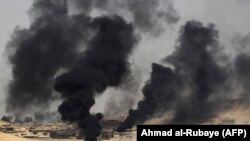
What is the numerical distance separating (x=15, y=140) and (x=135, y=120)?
67.2 m

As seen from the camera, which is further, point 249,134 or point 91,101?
point 91,101

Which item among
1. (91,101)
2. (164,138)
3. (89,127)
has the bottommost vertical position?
(164,138)

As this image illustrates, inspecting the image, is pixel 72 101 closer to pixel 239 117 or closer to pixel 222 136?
pixel 239 117

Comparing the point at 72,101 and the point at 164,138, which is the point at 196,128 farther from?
the point at 72,101

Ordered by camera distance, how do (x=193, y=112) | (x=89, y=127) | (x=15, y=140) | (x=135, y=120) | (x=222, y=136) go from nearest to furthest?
(x=222, y=136) < (x=15, y=140) < (x=89, y=127) < (x=135, y=120) < (x=193, y=112)

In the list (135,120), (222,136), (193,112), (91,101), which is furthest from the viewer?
(193,112)

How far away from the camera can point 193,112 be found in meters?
135

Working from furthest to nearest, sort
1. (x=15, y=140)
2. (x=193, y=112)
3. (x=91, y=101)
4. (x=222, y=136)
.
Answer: (x=193, y=112), (x=91, y=101), (x=15, y=140), (x=222, y=136)

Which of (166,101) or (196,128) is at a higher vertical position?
(166,101)

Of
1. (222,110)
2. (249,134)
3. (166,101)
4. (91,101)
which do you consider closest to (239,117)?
(222,110)

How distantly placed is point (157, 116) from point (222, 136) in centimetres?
10877

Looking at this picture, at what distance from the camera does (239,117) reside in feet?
431

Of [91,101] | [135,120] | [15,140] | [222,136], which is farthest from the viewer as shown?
[135,120]

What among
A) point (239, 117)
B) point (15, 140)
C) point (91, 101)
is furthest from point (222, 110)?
point (15, 140)
